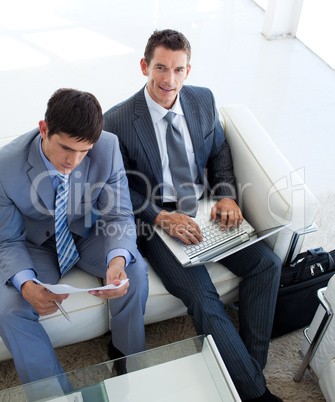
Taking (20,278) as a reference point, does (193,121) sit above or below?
above

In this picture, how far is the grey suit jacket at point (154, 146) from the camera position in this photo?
6.97 ft

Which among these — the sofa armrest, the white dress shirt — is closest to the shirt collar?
the white dress shirt

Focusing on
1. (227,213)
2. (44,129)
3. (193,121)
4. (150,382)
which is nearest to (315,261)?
(227,213)

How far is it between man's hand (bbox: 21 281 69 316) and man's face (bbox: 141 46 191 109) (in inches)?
37.0

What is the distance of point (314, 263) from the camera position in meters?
2.13

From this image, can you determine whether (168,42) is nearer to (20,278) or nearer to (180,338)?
(20,278)

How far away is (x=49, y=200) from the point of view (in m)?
1.86

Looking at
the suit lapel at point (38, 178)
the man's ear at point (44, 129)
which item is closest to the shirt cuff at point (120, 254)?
the suit lapel at point (38, 178)

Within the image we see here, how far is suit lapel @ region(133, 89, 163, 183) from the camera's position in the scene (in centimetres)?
A: 212

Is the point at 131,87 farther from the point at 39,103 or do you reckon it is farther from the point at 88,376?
the point at 88,376

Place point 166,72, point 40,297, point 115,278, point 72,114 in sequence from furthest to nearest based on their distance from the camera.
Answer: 1. point 166,72
2. point 115,278
3. point 40,297
4. point 72,114

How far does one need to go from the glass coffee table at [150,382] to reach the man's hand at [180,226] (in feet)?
1.54

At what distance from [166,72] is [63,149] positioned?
2.09 ft

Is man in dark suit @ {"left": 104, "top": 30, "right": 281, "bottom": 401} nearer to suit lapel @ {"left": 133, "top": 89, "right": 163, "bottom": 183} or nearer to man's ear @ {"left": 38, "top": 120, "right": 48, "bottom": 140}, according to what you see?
suit lapel @ {"left": 133, "top": 89, "right": 163, "bottom": 183}
